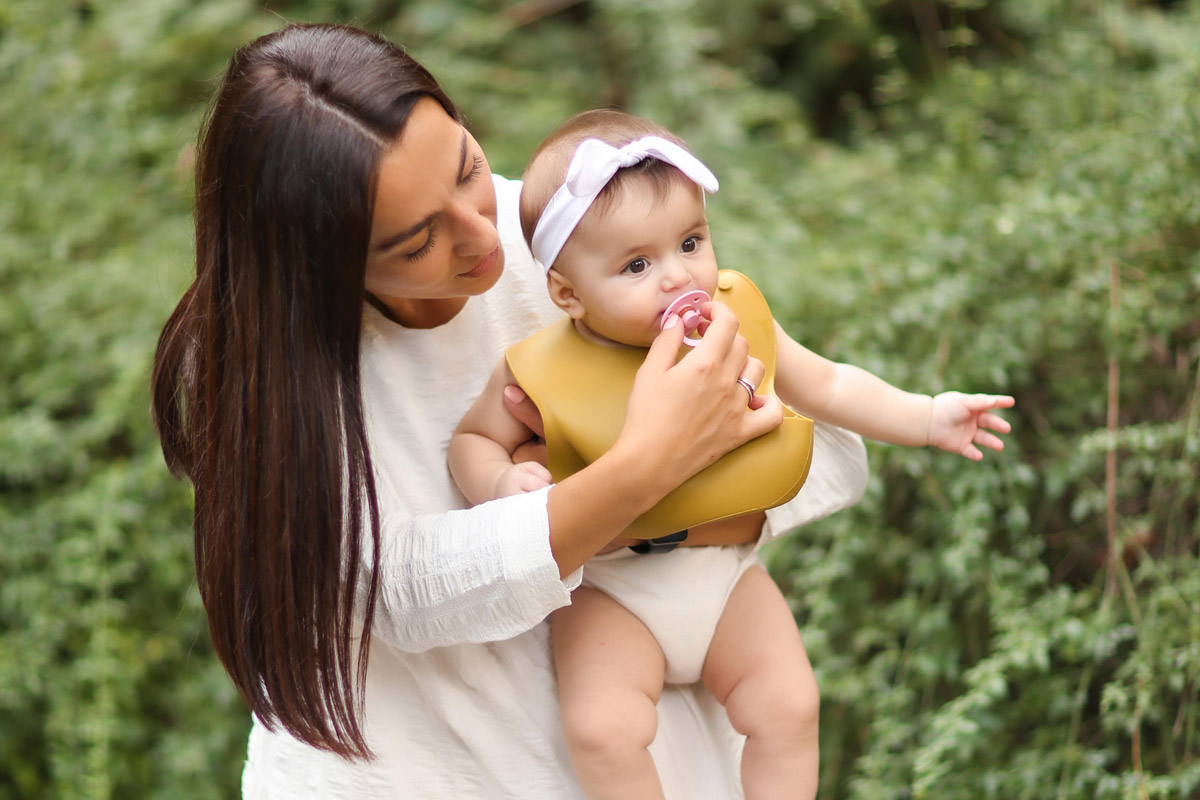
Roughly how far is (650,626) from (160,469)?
→ 1836 mm

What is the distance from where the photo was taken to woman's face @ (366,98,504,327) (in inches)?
49.3

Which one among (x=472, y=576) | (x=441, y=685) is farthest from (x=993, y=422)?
(x=441, y=685)

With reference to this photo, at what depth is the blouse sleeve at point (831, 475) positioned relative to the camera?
163 centimetres

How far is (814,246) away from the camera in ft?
9.45

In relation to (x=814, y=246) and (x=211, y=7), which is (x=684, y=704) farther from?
(x=211, y=7)

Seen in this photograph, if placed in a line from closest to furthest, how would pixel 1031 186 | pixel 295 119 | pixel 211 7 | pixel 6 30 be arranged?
1. pixel 295 119
2. pixel 1031 186
3. pixel 6 30
4. pixel 211 7

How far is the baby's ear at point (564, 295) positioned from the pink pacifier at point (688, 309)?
12 centimetres

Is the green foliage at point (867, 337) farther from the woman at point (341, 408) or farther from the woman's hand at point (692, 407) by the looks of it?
the woman's hand at point (692, 407)

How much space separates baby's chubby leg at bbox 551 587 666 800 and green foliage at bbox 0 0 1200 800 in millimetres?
604

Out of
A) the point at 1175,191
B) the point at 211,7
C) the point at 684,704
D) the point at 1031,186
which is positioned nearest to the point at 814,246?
the point at 1031,186

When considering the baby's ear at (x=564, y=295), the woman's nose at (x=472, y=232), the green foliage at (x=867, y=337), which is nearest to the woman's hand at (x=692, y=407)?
the baby's ear at (x=564, y=295)

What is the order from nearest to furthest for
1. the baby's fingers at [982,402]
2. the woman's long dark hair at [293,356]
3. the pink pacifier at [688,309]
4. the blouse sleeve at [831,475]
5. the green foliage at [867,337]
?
the woman's long dark hair at [293,356]
the pink pacifier at [688,309]
the baby's fingers at [982,402]
the blouse sleeve at [831,475]
the green foliage at [867,337]

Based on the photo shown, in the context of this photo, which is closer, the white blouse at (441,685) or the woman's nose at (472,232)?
the woman's nose at (472,232)

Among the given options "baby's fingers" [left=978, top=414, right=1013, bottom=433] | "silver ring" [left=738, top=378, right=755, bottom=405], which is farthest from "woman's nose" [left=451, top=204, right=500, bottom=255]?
"baby's fingers" [left=978, top=414, right=1013, bottom=433]
